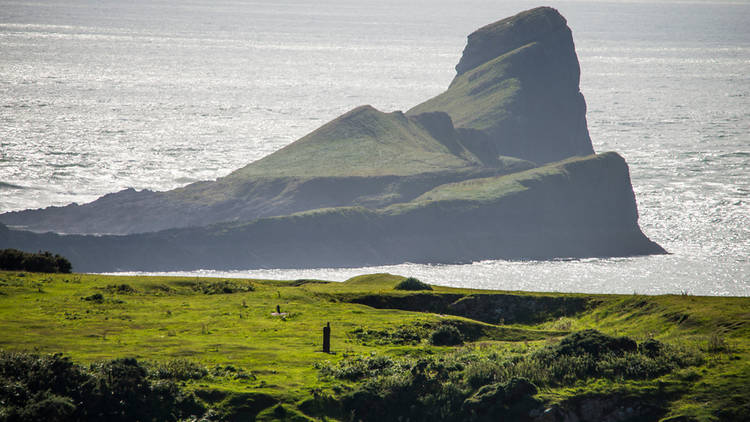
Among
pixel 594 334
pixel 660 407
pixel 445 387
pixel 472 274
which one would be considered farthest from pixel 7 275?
pixel 472 274

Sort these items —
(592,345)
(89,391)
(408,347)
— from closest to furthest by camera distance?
(89,391)
(592,345)
(408,347)

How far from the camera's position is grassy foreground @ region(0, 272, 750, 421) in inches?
1614

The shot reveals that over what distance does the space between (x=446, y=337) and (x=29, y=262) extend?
41736mm

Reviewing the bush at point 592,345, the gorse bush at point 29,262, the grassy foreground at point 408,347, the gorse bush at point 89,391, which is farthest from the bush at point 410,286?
the gorse bush at point 29,262

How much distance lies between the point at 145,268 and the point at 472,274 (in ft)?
224

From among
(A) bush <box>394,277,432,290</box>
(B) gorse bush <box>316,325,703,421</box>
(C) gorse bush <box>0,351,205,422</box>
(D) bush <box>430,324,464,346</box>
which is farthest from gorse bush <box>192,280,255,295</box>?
(C) gorse bush <box>0,351,205,422</box>

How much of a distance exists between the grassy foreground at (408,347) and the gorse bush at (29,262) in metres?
7.19

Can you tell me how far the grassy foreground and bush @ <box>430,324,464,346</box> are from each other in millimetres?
72

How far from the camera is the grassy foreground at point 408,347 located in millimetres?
41000

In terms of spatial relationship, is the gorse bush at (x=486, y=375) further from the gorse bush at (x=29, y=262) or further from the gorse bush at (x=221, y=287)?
the gorse bush at (x=29, y=262)

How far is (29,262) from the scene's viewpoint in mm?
75250

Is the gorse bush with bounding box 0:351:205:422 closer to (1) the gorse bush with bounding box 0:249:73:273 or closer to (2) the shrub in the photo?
(2) the shrub

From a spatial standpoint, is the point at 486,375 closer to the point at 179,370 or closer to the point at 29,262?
the point at 179,370

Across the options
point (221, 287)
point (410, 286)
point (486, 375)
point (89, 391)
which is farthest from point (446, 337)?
point (221, 287)
